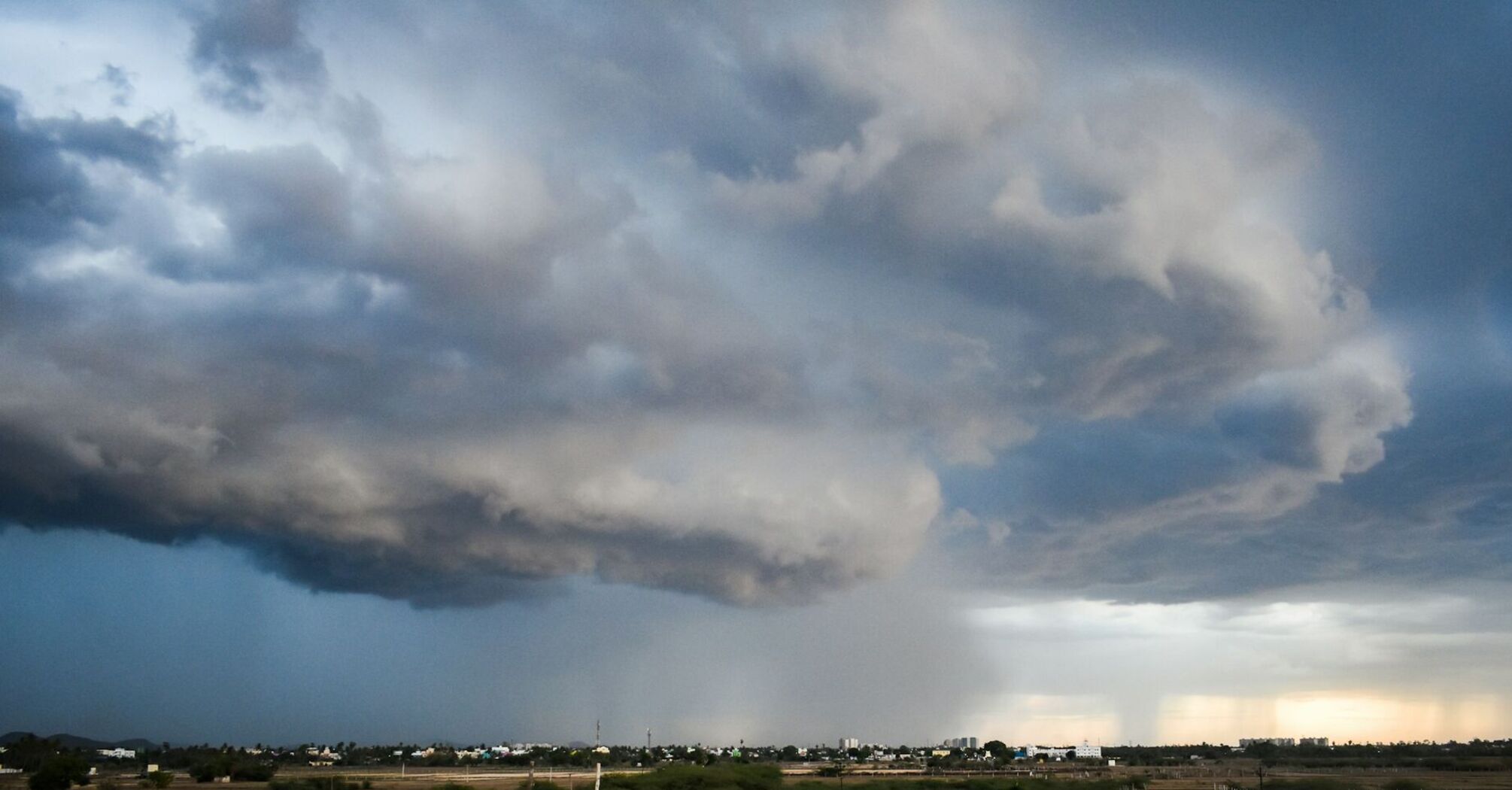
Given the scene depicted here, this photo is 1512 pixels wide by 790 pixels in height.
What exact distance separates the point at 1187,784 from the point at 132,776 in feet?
504

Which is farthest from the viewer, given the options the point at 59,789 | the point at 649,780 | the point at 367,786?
the point at 367,786

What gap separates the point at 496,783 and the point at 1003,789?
67.0 metres

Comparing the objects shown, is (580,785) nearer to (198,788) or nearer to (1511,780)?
(198,788)

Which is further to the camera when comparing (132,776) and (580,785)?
(132,776)

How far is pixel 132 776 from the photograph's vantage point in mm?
165625

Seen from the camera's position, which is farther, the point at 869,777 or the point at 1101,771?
the point at 1101,771

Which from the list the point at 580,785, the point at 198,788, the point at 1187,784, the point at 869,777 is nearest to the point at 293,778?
the point at 198,788

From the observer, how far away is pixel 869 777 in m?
170

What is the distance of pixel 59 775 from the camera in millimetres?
122375

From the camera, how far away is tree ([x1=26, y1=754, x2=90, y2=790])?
12100 centimetres

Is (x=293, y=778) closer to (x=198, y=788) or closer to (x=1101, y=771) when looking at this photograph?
(x=198, y=788)

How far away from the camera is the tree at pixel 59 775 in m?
121

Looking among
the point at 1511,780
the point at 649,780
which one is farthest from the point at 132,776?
the point at 1511,780

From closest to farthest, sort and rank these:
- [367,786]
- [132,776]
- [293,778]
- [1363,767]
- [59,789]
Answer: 1. [59,789]
2. [367,786]
3. [293,778]
4. [132,776]
5. [1363,767]
